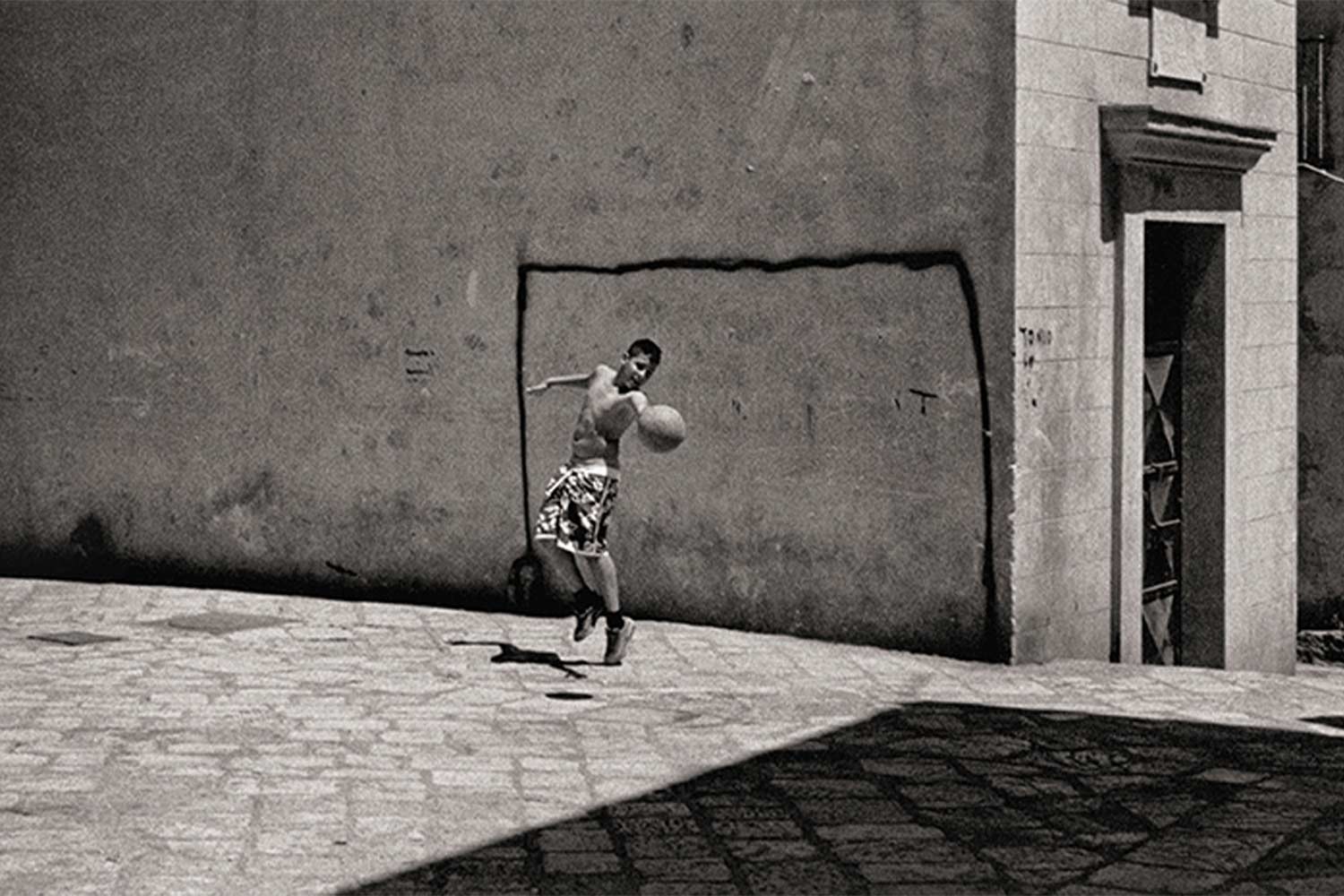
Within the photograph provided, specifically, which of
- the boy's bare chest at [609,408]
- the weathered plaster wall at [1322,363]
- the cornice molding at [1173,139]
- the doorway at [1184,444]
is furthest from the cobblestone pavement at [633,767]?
the weathered plaster wall at [1322,363]

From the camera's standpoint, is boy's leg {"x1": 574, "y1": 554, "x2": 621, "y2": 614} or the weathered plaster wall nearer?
boy's leg {"x1": 574, "y1": 554, "x2": 621, "y2": 614}

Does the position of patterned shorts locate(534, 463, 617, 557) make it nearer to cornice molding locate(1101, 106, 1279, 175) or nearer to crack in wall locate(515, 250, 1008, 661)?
crack in wall locate(515, 250, 1008, 661)

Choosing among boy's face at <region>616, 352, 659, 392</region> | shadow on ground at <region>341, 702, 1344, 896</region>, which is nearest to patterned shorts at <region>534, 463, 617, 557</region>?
boy's face at <region>616, 352, 659, 392</region>

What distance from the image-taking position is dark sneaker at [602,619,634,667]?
11164mm

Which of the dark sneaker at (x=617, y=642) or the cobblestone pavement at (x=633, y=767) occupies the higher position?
the dark sneaker at (x=617, y=642)

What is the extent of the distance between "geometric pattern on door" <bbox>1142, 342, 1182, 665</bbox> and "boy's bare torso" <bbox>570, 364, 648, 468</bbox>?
160 inches

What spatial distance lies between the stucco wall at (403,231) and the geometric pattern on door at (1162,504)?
2.44 m

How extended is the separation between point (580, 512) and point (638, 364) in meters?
0.77

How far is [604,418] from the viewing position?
1090 cm

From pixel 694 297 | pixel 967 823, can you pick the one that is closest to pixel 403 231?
pixel 694 297

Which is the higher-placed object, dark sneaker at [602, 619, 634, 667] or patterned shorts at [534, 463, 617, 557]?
patterned shorts at [534, 463, 617, 557]

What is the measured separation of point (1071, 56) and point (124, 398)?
669 centimetres

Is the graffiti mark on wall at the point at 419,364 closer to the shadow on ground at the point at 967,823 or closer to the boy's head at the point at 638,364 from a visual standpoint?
the boy's head at the point at 638,364

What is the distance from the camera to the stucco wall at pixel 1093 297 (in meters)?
11.6
